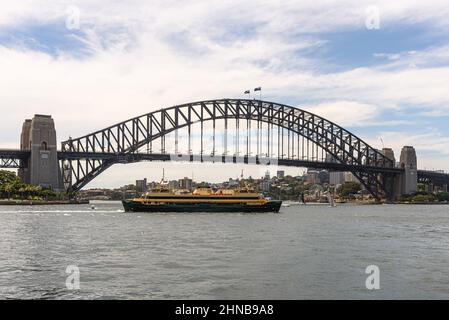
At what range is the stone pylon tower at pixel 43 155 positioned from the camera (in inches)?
5187

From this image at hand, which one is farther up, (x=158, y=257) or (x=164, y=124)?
(x=164, y=124)

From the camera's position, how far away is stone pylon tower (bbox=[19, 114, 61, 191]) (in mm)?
131750

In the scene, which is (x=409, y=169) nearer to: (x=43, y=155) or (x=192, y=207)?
(x=192, y=207)

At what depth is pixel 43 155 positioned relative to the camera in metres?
132

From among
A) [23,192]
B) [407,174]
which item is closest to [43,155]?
[23,192]

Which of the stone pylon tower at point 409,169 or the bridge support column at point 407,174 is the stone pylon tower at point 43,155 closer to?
the bridge support column at point 407,174

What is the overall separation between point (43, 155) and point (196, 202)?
50523mm

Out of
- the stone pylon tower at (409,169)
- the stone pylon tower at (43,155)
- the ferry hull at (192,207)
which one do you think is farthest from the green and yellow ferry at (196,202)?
the stone pylon tower at (409,169)

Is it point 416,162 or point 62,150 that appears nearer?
point 62,150

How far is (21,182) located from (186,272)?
121 meters

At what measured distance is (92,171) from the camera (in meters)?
136
